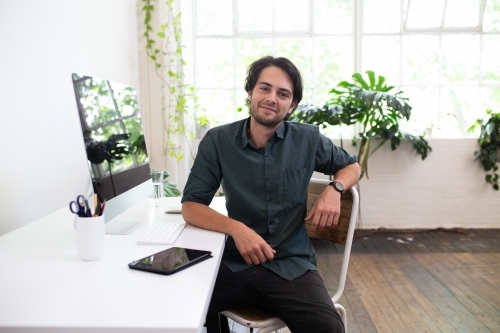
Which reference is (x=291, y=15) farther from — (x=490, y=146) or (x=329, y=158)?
(x=329, y=158)

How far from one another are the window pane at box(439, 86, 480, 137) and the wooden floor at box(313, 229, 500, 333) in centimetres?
101

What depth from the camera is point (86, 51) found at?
293cm

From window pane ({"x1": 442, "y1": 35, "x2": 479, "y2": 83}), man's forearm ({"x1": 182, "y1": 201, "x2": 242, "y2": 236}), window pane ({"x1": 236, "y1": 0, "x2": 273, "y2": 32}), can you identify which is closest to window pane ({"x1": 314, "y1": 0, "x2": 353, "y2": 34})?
window pane ({"x1": 236, "y1": 0, "x2": 273, "y2": 32})

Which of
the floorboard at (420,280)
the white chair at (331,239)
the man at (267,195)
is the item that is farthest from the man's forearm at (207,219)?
the floorboard at (420,280)

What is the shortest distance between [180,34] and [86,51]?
154cm

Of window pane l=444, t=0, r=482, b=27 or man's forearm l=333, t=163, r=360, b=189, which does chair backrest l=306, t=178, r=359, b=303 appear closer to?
man's forearm l=333, t=163, r=360, b=189

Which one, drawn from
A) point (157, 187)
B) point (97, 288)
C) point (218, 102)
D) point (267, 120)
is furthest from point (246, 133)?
point (218, 102)

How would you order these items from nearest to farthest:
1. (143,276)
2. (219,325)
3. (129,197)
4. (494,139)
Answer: (143,276)
(219,325)
(129,197)
(494,139)

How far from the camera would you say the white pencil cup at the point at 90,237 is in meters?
1.31

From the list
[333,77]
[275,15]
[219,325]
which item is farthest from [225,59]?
[219,325]

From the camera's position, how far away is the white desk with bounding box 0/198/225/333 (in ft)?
3.06

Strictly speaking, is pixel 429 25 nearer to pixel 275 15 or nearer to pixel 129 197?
pixel 275 15

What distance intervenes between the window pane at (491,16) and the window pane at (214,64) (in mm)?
2485

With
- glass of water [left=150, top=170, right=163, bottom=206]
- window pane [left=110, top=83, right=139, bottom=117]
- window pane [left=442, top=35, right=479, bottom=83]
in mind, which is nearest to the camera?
window pane [left=110, top=83, right=139, bottom=117]
